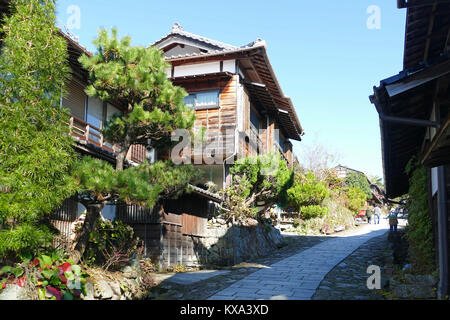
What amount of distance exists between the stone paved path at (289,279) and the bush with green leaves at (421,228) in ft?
8.04

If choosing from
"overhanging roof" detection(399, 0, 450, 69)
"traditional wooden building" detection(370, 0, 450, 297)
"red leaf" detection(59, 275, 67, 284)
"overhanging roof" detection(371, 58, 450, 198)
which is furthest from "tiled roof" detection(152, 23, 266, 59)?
"red leaf" detection(59, 275, 67, 284)

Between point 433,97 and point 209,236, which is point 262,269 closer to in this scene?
point 209,236

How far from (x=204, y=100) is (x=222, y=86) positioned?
1044 millimetres

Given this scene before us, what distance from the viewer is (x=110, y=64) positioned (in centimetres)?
877

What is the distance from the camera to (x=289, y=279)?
10930 millimetres

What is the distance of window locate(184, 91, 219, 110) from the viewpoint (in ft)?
60.0

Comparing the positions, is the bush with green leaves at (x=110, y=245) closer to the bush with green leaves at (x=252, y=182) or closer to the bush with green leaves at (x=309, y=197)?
the bush with green leaves at (x=252, y=182)

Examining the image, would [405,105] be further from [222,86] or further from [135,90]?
[222,86]

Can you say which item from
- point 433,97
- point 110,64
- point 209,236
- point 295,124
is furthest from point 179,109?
point 295,124

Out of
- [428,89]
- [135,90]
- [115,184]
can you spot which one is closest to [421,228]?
[428,89]

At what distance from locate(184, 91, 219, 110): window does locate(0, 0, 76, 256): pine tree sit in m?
11.0

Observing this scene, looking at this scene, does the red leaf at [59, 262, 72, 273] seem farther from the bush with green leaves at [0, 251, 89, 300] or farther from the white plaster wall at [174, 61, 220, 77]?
the white plaster wall at [174, 61, 220, 77]
